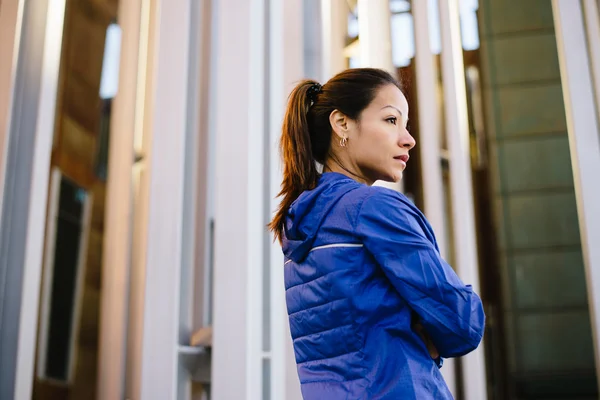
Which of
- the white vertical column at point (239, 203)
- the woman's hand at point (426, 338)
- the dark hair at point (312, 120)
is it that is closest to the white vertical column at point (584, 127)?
the white vertical column at point (239, 203)

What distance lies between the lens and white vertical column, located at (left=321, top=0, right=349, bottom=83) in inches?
93.7

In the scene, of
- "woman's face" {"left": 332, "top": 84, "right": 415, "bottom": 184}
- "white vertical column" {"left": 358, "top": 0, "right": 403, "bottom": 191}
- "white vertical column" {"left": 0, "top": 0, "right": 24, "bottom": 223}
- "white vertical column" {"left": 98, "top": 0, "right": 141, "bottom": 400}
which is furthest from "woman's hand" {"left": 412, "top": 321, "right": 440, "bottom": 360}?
"white vertical column" {"left": 98, "top": 0, "right": 141, "bottom": 400}

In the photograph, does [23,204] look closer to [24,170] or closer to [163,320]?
[24,170]

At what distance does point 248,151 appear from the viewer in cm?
214

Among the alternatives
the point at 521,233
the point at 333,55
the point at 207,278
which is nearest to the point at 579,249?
the point at 521,233

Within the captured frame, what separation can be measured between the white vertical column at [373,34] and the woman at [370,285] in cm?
128

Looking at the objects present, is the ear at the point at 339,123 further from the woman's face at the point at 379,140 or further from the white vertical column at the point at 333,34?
the white vertical column at the point at 333,34

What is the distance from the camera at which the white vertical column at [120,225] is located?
300 centimetres

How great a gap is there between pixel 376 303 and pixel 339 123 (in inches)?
12.7

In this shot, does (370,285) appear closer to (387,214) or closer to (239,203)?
(387,214)

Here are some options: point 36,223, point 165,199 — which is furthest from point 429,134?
point 36,223

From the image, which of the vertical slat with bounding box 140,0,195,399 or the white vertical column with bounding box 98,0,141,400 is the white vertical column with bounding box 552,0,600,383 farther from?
the white vertical column with bounding box 98,0,141,400

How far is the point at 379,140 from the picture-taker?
45.6 inches

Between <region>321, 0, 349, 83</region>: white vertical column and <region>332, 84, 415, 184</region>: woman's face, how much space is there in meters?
1.13
